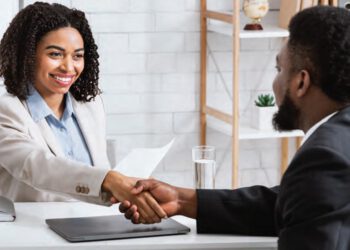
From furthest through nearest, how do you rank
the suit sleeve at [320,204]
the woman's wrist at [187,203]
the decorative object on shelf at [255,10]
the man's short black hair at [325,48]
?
Answer: the decorative object on shelf at [255,10] < the woman's wrist at [187,203] < the man's short black hair at [325,48] < the suit sleeve at [320,204]

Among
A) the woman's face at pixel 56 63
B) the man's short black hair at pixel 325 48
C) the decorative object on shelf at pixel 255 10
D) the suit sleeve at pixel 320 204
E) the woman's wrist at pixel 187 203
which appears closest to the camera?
the suit sleeve at pixel 320 204

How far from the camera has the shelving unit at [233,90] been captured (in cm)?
382

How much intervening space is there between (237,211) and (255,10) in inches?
79.5

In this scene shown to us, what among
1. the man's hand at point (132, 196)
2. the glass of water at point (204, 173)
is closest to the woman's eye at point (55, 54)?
the glass of water at point (204, 173)

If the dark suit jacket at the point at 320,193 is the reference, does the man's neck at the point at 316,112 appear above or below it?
above

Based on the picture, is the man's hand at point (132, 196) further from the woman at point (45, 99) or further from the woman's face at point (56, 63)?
the woman's face at point (56, 63)

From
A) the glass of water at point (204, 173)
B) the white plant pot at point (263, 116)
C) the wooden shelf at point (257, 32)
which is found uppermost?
the wooden shelf at point (257, 32)

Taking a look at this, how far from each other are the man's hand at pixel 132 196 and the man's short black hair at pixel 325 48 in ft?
1.74

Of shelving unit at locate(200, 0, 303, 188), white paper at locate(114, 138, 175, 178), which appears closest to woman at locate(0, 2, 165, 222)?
white paper at locate(114, 138, 175, 178)

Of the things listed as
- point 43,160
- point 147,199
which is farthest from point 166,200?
point 43,160

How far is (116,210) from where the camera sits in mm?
2318

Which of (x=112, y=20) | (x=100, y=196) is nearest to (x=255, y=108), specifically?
(x=112, y=20)

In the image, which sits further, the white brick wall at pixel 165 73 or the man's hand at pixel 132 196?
the white brick wall at pixel 165 73

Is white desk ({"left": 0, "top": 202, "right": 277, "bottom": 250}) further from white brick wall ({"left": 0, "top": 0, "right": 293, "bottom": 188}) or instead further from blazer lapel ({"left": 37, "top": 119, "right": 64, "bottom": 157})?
white brick wall ({"left": 0, "top": 0, "right": 293, "bottom": 188})
